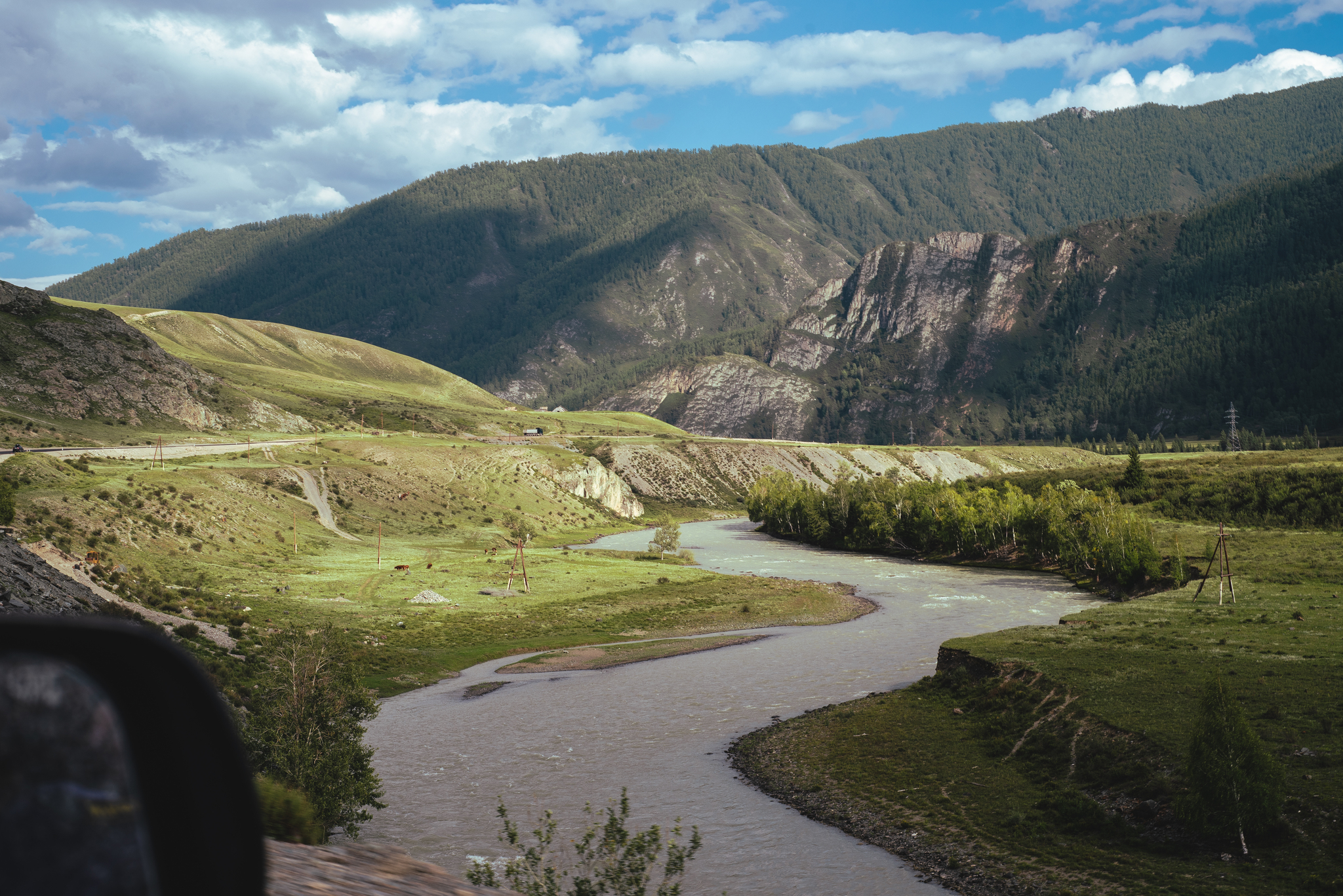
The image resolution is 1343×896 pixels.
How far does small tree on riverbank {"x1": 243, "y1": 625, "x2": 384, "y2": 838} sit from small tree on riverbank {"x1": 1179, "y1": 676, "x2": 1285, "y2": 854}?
22423mm

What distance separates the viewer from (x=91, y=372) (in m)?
128

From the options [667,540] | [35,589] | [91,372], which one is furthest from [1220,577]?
[91,372]

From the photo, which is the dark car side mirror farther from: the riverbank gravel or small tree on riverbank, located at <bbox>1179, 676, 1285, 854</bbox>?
small tree on riverbank, located at <bbox>1179, 676, 1285, 854</bbox>

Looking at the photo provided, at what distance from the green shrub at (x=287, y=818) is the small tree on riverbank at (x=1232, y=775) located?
21.1 meters

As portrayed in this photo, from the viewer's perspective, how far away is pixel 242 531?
79688 millimetres

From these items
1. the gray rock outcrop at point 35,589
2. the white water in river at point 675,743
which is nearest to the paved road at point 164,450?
the gray rock outcrop at point 35,589

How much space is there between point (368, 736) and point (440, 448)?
11122 centimetres

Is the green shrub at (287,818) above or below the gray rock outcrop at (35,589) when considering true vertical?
below

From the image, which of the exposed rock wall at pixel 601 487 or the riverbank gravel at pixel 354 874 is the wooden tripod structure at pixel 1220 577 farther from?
the exposed rock wall at pixel 601 487

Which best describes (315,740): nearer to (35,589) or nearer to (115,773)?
(35,589)

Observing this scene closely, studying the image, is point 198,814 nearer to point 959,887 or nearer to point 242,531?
point 959,887

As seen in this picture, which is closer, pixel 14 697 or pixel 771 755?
pixel 14 697

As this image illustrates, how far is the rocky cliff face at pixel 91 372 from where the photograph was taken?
119 m

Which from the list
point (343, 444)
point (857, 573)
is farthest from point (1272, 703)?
point (343, 444)
